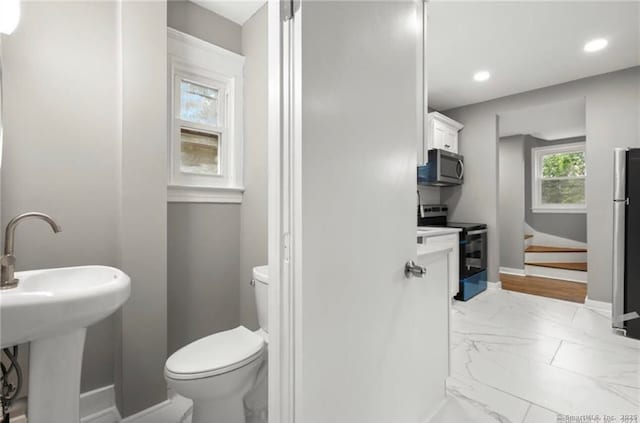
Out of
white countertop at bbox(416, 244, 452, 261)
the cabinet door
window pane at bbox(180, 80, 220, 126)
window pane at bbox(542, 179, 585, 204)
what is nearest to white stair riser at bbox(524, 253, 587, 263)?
window pane at bbox(542, 179, 585, 204)

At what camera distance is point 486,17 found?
2.18 meters

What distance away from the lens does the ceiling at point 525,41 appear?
2.10 m

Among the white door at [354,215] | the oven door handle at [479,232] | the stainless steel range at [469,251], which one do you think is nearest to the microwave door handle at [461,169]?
the stainless steel range at [469,251]

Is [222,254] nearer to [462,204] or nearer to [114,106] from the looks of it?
[114,106]

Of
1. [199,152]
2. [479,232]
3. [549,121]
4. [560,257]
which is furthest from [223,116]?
[560,257]

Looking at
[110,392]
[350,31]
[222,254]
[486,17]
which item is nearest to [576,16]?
[486,17]

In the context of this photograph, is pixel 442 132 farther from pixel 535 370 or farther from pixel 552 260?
pixel 552 260

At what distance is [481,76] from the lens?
3.18 meters

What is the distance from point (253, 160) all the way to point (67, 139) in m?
1.02

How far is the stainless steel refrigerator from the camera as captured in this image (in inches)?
84.8

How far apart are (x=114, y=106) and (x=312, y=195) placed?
145cm

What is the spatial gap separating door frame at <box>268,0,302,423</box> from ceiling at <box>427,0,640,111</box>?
1.84m

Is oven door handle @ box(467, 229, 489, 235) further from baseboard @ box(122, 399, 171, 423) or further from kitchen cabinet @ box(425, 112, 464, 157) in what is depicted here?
baseboard @ box(122, 399, 171, 423)

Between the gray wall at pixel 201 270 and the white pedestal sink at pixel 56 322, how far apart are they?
664 millimetres
